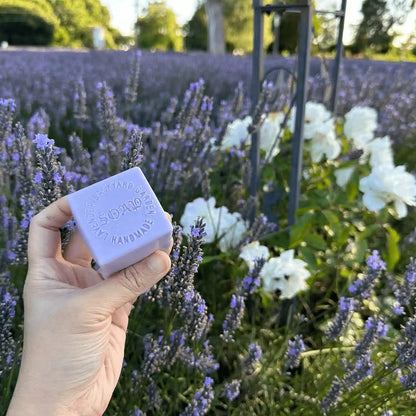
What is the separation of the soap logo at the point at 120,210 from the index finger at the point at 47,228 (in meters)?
0.12

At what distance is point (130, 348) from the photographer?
1392mm

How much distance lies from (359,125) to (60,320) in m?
1.59

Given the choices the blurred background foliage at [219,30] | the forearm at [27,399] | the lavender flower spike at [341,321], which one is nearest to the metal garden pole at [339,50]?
the lavender flower spike at [341,321]

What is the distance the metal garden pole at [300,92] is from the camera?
1433mm

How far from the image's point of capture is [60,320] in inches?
28.2

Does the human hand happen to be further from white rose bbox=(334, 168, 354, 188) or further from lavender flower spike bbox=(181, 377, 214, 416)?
white rose bbox=(334, 168, 354, 188)

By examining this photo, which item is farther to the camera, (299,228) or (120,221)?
(299,228)

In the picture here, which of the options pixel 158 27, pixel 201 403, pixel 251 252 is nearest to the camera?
pixel 201 403

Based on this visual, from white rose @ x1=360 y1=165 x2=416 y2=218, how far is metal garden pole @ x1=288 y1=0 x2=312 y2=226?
262 millimetres

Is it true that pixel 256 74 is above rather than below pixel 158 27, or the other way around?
above

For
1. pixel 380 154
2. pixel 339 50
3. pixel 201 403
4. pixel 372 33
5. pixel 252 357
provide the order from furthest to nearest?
pixel 372 33 → pixel 339 50 → pixel 380 154 → pixel 252 357 → pixel 201 403

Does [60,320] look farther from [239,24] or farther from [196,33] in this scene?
[196,33]

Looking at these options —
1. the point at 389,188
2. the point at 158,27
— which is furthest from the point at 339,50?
the point at 158,27

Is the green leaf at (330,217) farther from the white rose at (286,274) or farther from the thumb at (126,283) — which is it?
the thumb at (126,283)
